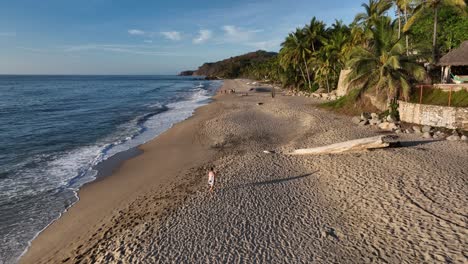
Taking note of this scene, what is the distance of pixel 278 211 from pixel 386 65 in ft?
51.4

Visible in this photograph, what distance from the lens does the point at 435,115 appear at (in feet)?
57.1

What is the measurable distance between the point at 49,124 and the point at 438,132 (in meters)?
30.1

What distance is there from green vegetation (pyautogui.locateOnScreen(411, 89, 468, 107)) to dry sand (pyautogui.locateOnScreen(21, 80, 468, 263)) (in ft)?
12.6

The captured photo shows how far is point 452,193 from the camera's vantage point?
9.75 m

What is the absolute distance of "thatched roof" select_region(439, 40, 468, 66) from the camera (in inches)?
804

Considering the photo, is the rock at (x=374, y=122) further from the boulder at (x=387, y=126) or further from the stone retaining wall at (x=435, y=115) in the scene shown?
the stone retaining wall at (x=435, y=115)

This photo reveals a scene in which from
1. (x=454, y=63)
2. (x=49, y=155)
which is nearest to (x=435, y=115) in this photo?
(x=454, y=63)

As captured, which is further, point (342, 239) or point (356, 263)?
point (342, 239)

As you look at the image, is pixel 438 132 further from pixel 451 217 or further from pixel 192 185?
pixel 192 185

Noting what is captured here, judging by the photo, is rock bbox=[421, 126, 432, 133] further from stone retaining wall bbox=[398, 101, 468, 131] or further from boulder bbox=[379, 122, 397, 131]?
boulder bbox=[379, 122, 397, 131]

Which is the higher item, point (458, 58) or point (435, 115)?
point (458, 58)

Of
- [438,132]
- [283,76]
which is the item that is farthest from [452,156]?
[283,76]

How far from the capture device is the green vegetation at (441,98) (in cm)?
1725

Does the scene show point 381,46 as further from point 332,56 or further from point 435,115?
point 332,56
